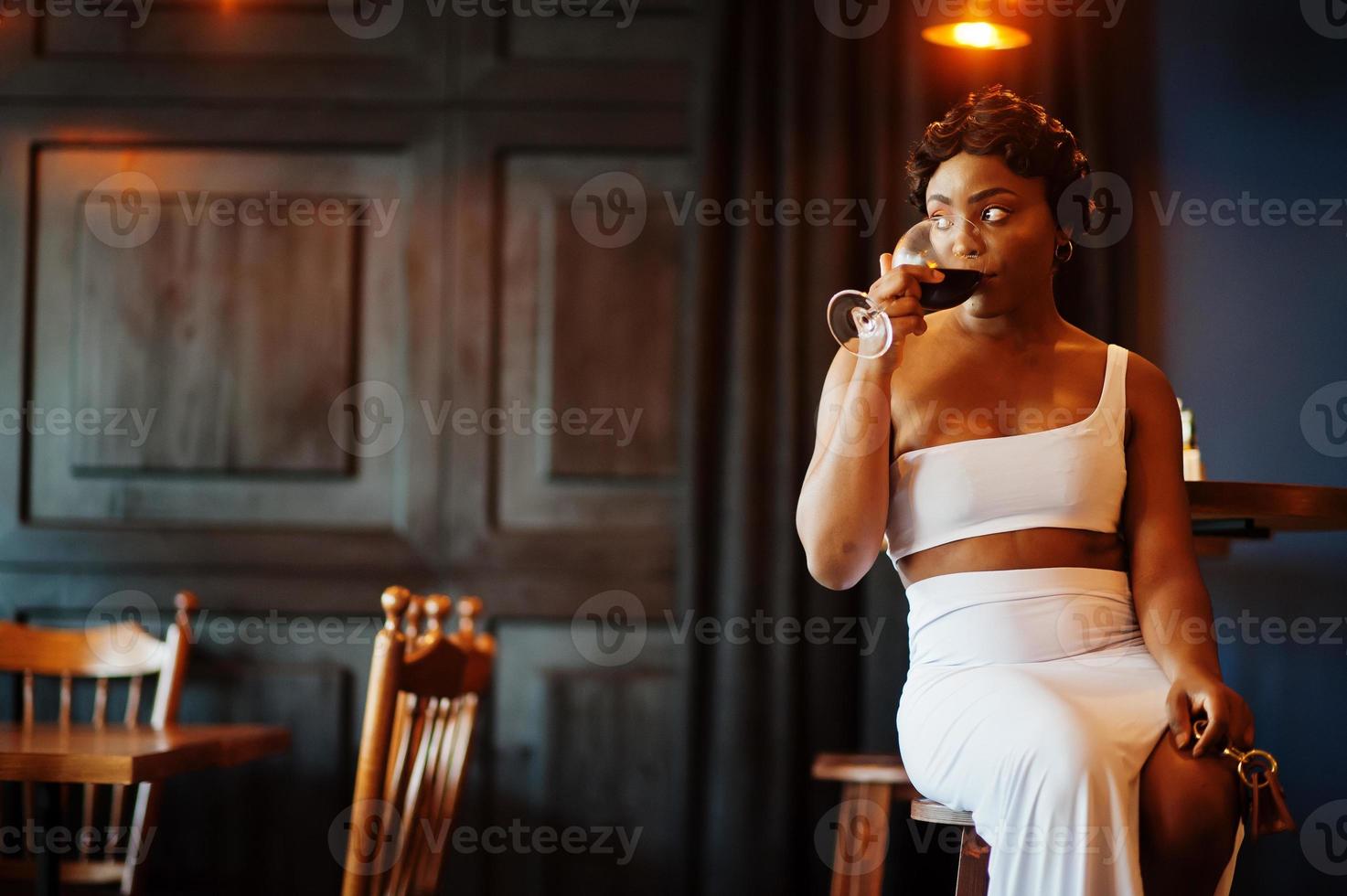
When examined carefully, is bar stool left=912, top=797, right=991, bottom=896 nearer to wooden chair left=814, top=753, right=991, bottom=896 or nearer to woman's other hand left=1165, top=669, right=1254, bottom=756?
woman's other hand left=1165, top=669, right=1254, bottom=756

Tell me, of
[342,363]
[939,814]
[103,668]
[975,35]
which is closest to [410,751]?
[939,814]

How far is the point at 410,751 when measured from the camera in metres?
1.75

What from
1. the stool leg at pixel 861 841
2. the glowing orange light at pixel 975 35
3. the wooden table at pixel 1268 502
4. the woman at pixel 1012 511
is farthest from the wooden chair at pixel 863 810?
the glowing orange light at pixel 975 35

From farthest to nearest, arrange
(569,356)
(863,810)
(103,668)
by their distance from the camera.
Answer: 1. (569,356)
2. (103,668)
3. (863,810)

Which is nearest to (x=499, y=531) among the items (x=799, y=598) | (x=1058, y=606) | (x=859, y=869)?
A: (x=799, y=598)

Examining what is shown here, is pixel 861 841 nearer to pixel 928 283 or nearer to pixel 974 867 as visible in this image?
pixel 974 867

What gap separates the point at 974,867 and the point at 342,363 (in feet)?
7.38

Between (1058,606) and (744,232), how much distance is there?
176 cm

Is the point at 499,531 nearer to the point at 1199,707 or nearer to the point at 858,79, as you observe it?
the point at 858,79

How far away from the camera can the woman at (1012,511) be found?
4.40 feet

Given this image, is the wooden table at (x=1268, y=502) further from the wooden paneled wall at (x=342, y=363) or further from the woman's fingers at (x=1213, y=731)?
the wooden paneled wall at (x=342, y=363)

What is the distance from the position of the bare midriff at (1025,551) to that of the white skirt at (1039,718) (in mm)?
14

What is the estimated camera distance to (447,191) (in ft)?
10.8

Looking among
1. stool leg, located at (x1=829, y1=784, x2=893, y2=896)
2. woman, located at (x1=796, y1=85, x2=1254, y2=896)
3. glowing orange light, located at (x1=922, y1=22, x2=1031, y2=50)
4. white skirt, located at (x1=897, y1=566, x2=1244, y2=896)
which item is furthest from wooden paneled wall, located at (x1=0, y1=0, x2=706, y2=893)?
white skirt, located at (x1=897, y1=566, x2=1244, y2=896)
